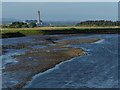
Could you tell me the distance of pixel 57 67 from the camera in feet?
105

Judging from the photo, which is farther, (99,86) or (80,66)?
(80,66)

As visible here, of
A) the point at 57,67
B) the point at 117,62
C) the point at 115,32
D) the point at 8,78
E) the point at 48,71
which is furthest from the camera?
the point at 115,32

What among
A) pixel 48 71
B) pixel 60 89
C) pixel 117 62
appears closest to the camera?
pixel 60 89

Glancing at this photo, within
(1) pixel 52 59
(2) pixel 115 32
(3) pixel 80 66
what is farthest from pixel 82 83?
(2) pixel 115 32

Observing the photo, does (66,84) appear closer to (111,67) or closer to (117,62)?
(111,67)

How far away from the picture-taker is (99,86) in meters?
23.3

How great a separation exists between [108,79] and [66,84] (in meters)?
5.60

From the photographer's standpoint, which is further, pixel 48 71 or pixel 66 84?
pixel 48 71

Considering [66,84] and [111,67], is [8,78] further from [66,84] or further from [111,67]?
[111,67]

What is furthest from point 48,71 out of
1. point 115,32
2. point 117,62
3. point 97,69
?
point 115,32

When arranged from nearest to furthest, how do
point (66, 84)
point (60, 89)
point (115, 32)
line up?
point (60, 89)
point (66, 84)
point (115, 32)

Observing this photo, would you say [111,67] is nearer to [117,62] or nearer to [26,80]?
[117,62]

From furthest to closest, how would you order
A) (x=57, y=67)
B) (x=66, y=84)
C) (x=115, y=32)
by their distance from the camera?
(x=115, y=32) < (x=57, y=67) < (x=66, y=84)

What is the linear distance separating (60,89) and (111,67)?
1297cm
